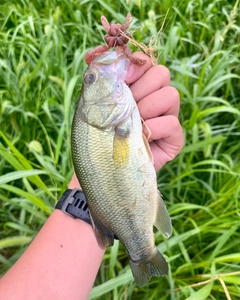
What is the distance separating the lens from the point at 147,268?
1349 millimetres

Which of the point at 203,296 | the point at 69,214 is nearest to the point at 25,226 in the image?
the point at 69,214

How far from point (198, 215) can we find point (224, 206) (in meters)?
0.15

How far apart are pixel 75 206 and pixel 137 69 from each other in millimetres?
603

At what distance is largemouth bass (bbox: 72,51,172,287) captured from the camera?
1203 millimetres

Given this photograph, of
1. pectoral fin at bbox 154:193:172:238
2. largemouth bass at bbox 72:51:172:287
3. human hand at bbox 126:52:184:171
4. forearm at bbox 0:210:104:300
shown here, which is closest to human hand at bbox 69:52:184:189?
human hand at bbox 126:52:184:171

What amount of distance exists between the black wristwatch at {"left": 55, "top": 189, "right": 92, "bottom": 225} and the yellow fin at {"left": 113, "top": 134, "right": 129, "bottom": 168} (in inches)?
11.6

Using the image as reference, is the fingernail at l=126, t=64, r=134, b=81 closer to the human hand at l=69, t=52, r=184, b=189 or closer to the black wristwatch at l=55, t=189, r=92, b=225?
the human hand at l=69, t=52, r=184, b=189

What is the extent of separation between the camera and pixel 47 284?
1.28 m

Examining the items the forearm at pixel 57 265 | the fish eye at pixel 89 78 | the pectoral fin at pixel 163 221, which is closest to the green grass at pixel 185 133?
the forearm at pixel 57 265

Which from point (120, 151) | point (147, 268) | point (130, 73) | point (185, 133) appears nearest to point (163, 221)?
point (147, 268)

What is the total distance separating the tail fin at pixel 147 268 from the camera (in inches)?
52.4

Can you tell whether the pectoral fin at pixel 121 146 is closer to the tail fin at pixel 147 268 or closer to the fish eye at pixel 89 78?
the fish eye at pixel 89 78

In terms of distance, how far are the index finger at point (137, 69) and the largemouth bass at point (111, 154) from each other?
Answer: 0.08m

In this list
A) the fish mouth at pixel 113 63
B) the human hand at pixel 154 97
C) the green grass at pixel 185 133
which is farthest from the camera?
the green grass at pixel 185 133
